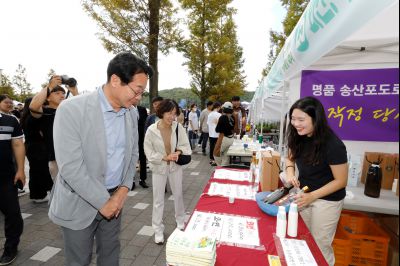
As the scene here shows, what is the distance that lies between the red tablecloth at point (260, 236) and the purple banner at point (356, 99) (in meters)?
2.22

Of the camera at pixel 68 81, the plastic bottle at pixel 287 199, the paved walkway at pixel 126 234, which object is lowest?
the paved walkway at pixel 126 234

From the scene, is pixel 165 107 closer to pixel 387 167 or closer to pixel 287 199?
pixel 287 199

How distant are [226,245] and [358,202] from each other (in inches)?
72.3

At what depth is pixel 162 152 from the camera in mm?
3277

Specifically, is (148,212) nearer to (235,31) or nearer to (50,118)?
(50,118)

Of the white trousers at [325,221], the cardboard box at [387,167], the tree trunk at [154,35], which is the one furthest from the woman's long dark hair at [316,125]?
the tree trunk at [154,35]

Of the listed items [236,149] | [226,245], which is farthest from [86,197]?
[236,149]

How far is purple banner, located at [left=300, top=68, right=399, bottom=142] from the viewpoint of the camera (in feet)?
11.5

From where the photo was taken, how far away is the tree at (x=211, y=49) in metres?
18.1

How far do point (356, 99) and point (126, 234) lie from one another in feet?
12.3

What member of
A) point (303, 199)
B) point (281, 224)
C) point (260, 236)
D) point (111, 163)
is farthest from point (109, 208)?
point (303, 199)

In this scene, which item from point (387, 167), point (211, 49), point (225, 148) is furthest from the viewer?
point (211, 49)

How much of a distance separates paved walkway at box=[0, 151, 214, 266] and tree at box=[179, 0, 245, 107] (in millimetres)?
13333

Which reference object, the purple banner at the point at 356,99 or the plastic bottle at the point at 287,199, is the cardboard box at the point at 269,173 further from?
the purple banner at the point at 356,99
